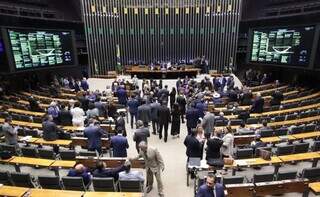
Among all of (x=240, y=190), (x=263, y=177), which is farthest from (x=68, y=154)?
(x=263, y=177)

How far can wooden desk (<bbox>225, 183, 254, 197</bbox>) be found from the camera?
5221 millimetres

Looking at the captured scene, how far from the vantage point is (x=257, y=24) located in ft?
62.4

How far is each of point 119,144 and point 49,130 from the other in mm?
2283

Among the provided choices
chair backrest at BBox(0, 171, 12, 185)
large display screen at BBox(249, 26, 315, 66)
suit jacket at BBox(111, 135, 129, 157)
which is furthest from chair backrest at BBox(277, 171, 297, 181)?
large display screen at BBox(249, 26, 315, 66)

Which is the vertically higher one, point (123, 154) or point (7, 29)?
point (7, 29)

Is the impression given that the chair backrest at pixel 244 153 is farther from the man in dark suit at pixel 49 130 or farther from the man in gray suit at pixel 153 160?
the man in dark suit at pixel 49 130

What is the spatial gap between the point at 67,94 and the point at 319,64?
12632 millimetres

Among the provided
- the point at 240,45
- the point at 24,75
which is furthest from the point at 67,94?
the point at 240,45

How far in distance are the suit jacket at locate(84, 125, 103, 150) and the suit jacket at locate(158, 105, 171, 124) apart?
2.37m

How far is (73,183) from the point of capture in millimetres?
5426

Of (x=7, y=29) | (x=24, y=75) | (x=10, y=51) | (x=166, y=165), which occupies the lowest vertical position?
(x=166, y=165)

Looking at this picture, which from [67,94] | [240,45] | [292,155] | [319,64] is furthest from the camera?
[240,45]

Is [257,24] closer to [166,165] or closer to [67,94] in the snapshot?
[67,94]

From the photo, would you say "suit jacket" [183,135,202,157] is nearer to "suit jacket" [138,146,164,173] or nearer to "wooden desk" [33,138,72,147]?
"suit jacket" [138,146,164,173]
